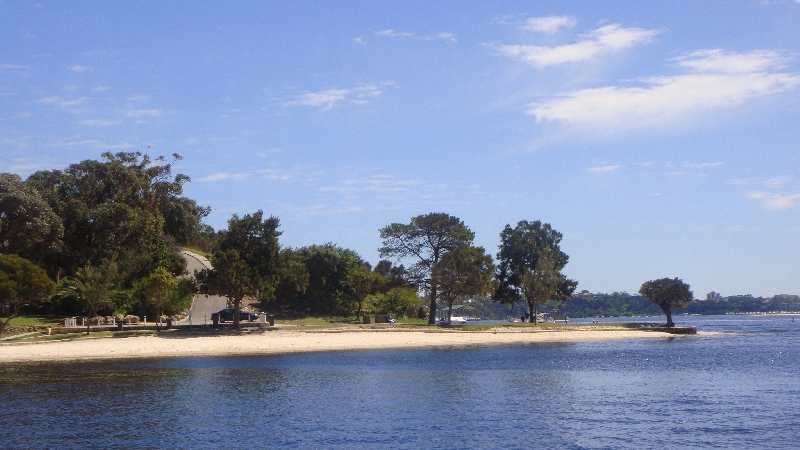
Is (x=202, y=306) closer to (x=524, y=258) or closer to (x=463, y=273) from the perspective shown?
(x=463, y=273)

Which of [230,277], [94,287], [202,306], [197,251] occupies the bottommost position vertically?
[202,306]

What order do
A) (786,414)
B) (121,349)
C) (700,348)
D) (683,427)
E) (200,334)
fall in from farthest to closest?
(700,348)
(200,334)
(121,349)
(786,414)
(683,427)

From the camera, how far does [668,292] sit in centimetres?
8656

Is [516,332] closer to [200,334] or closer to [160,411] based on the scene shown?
[200,334]

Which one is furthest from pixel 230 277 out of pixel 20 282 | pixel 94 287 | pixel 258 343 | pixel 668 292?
pixel 668 292

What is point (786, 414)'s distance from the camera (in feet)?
92.9

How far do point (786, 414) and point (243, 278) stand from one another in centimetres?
4037

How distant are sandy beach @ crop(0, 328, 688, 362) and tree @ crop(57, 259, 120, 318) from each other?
219 inches

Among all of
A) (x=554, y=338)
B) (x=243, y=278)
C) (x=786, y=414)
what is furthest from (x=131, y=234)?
(x=786, y=414)

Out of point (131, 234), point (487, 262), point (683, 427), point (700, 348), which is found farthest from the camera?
point (487, 262)

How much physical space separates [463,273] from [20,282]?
4042cm

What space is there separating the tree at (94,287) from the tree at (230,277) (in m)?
7.15

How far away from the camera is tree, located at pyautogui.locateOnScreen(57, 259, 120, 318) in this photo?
57219mm

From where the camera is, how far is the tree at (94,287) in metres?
57.2
